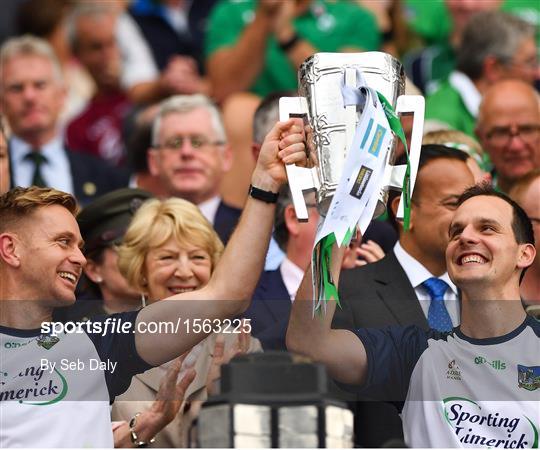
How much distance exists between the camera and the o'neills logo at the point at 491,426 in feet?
19.1

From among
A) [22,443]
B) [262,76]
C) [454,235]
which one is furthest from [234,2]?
[22,443]

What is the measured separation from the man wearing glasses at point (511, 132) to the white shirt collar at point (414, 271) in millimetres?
1552

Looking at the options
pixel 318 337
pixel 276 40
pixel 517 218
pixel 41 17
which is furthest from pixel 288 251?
pixel 41 17

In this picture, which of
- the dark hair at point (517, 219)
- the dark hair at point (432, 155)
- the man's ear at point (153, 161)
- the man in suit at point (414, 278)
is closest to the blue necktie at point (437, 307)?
the man in suit at point (414, 278)

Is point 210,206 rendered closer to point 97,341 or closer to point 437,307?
point 437,307

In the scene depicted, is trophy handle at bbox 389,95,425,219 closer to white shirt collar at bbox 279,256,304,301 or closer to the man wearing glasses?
white shirt collar at bbox 279,256,304,301

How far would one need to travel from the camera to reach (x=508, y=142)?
852cm

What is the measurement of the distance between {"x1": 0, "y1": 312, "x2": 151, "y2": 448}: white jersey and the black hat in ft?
4.62

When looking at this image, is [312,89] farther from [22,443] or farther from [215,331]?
[22,443]

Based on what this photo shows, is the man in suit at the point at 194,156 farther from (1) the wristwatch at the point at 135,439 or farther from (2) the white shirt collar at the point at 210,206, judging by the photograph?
(1) the wristwatch at the point at 135,439

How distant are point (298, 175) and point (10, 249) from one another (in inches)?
44.6

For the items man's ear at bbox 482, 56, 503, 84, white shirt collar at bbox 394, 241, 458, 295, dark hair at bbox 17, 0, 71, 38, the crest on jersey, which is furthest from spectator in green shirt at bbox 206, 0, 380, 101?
the crest on jersey

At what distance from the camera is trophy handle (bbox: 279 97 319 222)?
571cm

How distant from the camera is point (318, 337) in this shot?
5.93 meters
